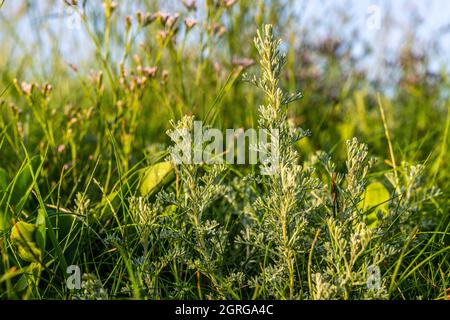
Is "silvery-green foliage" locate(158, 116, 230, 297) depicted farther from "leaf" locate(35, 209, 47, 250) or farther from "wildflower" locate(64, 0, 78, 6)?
"wildflower" locate(64, 0, 78, 6)

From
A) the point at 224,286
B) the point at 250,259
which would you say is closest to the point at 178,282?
the point at 224,286

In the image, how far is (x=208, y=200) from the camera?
4.65 ft

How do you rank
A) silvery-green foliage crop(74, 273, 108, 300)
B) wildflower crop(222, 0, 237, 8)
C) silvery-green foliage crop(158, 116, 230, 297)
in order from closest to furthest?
silvery-green foliage crop(74, 273, 108, 300) < silvery-green foliage crop(158, 116, 230, 297) < wildflower crop(222, 0, 237, 8)

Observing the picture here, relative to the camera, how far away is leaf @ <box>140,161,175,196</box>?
1.75m

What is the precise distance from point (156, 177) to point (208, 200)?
383mm

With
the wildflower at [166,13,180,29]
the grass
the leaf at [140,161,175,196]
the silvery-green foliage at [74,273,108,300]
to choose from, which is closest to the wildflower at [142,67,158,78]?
the grass

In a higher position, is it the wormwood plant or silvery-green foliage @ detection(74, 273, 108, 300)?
the wormwood plant

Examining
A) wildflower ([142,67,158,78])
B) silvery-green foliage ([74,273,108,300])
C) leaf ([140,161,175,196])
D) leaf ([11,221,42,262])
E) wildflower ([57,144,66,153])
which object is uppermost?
wildflower ([142,67,158,78])

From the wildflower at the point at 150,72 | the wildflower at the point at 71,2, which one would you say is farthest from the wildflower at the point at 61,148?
the wildflower at the point at 71,2

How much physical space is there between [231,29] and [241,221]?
5.23ft

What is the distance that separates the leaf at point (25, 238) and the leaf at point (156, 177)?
44 centimetres

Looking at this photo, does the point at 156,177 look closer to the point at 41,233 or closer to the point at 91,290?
the point at 41,233

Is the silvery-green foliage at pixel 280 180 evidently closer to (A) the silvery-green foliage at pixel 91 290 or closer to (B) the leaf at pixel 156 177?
(A) the silvery-green foliage at pixel 91 290
